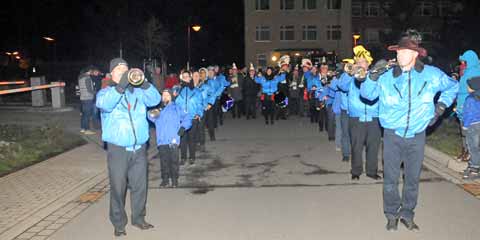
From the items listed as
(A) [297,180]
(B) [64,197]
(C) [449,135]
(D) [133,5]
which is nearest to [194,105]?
(A) [297,180]

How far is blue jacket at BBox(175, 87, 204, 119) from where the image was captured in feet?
35.3

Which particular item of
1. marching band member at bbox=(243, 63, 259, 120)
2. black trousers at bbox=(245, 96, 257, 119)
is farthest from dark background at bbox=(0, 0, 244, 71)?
black trousers at bbox=(245, 96, 257, 119)

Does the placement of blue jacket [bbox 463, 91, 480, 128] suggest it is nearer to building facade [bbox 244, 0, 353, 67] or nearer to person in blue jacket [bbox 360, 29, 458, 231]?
person in blue jacket [bbox 360, 29, 458, 231]

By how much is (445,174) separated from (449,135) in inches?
161

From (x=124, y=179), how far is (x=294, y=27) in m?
61.0

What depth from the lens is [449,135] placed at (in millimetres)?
13570

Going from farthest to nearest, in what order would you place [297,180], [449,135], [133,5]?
[133,5] < [449,135] < [297,180]

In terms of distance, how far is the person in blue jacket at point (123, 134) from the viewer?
652 centimetres

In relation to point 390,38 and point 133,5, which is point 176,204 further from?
point 390,38

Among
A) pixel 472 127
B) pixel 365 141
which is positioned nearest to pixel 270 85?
pixel 365 141

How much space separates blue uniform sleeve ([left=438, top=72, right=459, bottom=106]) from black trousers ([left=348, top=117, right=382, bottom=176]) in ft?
9.25

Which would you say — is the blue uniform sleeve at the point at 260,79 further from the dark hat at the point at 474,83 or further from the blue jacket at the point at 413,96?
the blue jacket at the point at 413,96

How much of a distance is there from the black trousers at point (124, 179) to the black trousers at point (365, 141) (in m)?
3.93

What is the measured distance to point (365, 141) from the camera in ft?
31.4
